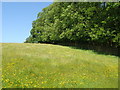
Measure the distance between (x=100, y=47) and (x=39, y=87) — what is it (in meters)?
28.3

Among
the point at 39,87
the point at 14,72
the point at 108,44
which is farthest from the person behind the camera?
the point at 108,44

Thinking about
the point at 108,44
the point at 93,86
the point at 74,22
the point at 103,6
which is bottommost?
the point at 93,86

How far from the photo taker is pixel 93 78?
1281cm

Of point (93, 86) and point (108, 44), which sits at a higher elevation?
point (108, 44)

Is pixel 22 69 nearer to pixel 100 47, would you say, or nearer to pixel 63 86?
pixel 63 86

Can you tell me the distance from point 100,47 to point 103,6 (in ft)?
35.8

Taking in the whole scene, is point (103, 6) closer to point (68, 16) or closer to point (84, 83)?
point (68, 16)

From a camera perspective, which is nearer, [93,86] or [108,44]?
[93,86]

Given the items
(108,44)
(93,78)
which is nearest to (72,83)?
(93,78)

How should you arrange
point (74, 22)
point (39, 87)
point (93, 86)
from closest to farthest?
1. point (39, 87)
2. point (93, 86)
3. point (74, 22)

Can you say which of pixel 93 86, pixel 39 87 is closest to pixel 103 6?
pixel 93 86

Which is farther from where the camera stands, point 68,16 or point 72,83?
point 68,16

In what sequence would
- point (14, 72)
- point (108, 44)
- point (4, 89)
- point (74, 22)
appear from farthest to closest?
1. point (74, 22)
2. point (108, 44)
3. point (14, 72)
4. point (4, 89)

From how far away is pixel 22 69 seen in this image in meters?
13.7
